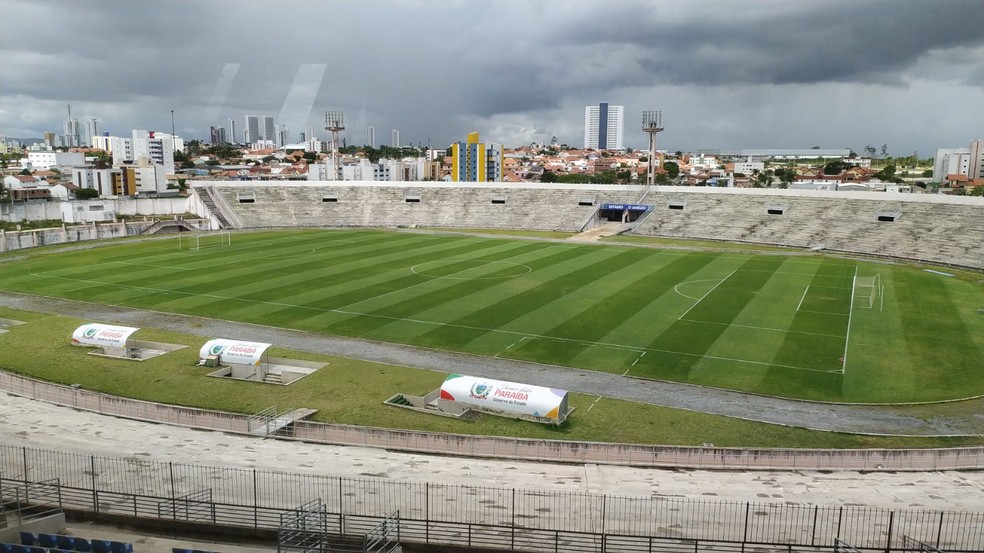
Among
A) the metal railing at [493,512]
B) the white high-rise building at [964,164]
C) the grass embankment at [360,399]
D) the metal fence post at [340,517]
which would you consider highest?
the white high-rise building at [964,164]

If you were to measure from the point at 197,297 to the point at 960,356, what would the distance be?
39274 millimetres

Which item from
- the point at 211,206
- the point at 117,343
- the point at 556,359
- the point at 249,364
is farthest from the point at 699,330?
the point at 211,206

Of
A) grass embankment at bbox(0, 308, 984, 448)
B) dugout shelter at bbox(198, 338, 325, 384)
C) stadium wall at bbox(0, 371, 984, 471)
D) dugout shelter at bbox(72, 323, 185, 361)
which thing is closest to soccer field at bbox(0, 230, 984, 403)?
grass embankment at bbox(0, 308, 984, 448)

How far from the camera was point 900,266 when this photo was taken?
53.5 m

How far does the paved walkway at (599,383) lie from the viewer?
22.2 metres

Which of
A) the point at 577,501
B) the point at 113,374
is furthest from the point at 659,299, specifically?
the point at 113,374

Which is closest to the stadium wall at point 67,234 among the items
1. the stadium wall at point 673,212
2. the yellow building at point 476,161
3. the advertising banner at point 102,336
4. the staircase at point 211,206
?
the staircase at point 211,206

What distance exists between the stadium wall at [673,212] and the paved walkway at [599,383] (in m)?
38.6

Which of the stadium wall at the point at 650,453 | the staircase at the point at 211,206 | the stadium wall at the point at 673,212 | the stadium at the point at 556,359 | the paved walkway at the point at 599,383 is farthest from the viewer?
the staircase at the point at 211,206

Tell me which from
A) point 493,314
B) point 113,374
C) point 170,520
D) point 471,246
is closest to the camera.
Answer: point 170,520

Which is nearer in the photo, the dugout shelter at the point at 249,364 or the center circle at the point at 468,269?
the dugout shelter at the point at 249,364

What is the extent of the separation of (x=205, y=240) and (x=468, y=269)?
3130 centimetres

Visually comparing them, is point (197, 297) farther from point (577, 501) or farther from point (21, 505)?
point (577, 501)

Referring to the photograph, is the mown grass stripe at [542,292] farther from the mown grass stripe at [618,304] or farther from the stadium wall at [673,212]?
the stadium wall at [673,212]
